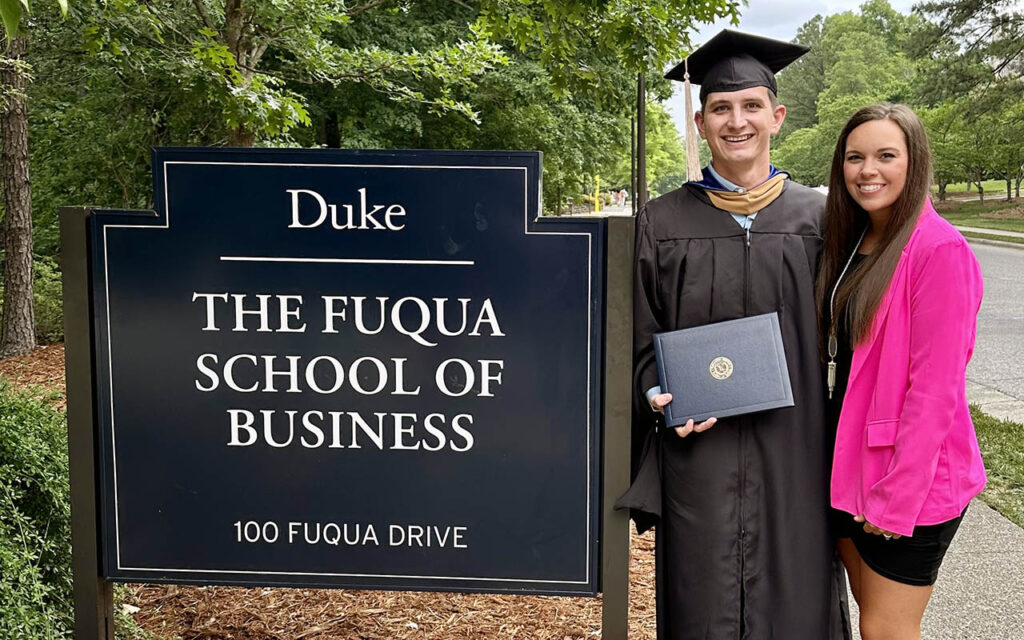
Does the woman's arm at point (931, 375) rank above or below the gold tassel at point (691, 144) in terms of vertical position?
below

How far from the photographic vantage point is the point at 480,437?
2500 millimetres

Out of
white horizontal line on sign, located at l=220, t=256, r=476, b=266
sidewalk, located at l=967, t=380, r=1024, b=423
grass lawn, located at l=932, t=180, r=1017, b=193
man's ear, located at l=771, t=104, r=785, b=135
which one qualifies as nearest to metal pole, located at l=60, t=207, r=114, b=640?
white horizontal line on sign, located at l=220, t=256, r=476, b=266

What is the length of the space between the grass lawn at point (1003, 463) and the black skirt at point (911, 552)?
301cm

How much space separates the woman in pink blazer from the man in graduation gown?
0.27 ft

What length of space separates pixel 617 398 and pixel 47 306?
1059 cm

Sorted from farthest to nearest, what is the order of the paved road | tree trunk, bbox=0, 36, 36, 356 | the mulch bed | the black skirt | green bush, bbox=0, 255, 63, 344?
green bush, bbox=0, 255, 63, 344 < tree trunk, bbox=0, 36, 36, 356 < the paved road < the mulch bed < the black skirt

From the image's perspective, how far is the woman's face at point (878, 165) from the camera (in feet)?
7.45

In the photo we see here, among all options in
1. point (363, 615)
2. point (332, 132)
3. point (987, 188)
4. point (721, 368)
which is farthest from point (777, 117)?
point (987, 188)

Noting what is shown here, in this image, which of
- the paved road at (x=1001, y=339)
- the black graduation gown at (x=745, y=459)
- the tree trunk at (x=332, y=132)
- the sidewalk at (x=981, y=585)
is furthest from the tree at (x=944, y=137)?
the black graduation gown at (x=745, y=459)

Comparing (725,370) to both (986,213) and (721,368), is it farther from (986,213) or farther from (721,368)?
(986,213)

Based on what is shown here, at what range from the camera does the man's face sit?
7.84ft

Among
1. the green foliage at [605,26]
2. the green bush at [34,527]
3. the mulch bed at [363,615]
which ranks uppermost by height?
the green foliage at [605,26]

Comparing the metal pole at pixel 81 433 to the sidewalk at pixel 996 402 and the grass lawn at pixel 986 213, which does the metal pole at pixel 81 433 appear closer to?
the sidewalk at pixel 996 402

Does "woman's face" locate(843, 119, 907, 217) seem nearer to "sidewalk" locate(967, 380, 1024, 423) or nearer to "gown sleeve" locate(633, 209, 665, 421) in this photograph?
"gown sleeve" locate(633, 209, 665, 421)
